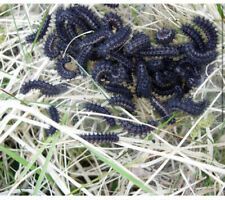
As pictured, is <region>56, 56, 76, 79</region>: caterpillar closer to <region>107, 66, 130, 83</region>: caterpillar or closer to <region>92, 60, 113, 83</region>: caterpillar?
<region>92, 60, 113, 83</region>: caterpillar

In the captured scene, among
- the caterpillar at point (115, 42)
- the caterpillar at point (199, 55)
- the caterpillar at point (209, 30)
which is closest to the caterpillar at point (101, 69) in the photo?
the caterpillar at point (115, 42)

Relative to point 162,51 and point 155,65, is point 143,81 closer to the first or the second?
point 155,65

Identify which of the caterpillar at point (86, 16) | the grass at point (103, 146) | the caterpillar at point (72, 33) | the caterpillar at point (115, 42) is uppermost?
the caterpillar at point (86, 16)

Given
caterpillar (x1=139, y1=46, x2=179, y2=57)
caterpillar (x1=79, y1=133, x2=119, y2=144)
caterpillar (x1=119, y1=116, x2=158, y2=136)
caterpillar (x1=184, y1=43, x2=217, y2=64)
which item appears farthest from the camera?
caterpillar (x1=139, y1=46, x2=179, y2=57)

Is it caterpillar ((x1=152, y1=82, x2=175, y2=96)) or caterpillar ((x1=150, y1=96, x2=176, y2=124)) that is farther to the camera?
caterpillar ((x1=152, y1=82, x2=175, y2=96))

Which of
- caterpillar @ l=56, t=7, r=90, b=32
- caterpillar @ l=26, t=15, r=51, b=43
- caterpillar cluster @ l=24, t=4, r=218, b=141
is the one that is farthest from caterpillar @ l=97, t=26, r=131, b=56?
caterpillar @ l=26, t=15, r=51, b=43

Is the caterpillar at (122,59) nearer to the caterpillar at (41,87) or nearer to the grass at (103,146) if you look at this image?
the grass at (103,146)
